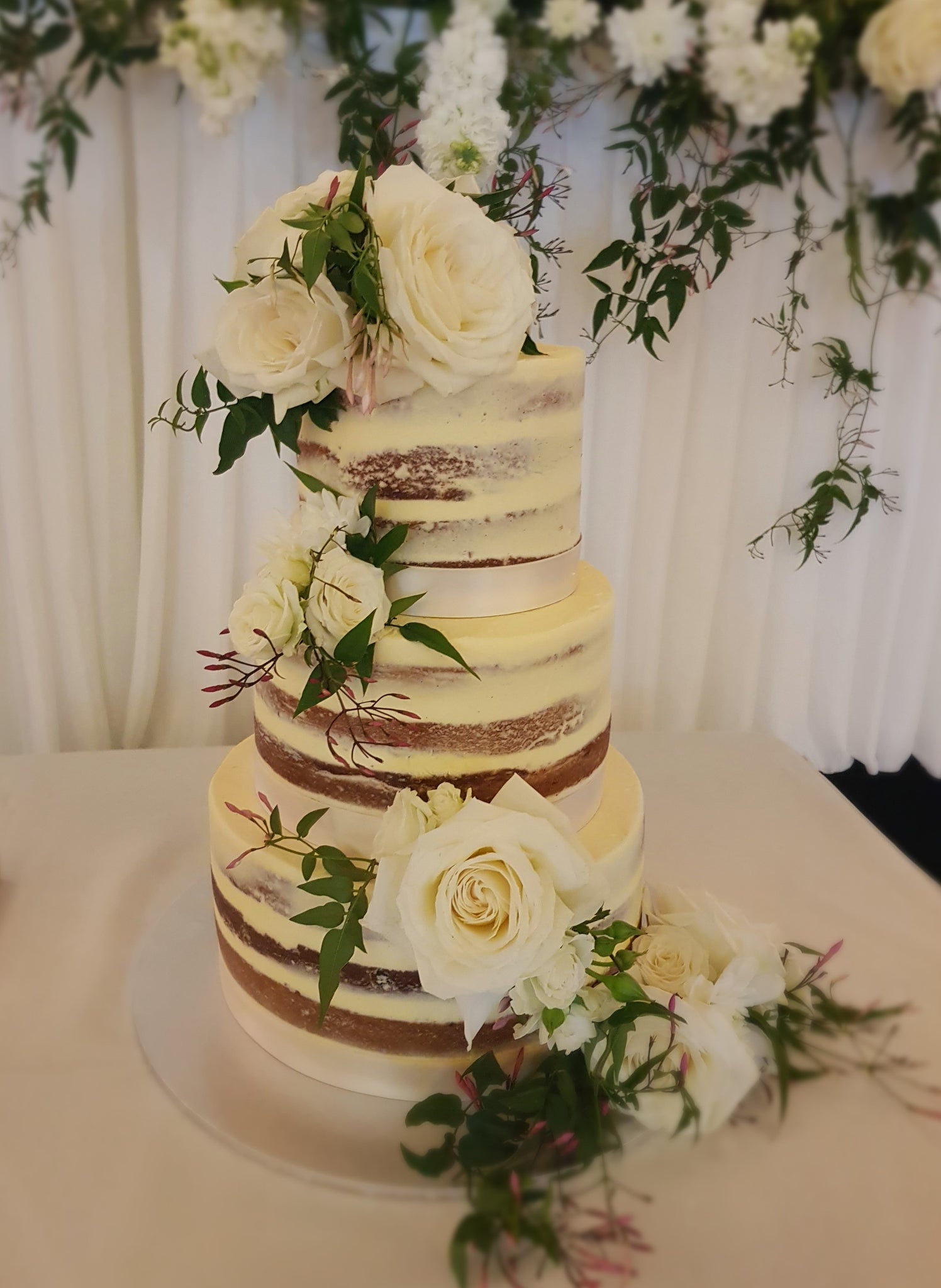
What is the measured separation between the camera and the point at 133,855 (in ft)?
4.06

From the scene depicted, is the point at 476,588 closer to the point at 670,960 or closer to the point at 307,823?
the point at 307,823

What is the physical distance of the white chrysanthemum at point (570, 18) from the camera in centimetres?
58

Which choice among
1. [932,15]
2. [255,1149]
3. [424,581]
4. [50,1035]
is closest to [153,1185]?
[255,1149]

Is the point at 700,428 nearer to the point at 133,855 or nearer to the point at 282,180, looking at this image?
the point at 282,180

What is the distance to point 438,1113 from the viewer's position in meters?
0.80

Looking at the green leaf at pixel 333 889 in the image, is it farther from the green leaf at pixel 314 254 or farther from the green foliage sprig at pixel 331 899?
the green leaf at pixel 314 254

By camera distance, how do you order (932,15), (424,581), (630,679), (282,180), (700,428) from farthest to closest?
(630,679)
(700,428)
(282,180)
(424,581)
(932,15)

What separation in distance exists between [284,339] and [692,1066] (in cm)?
70

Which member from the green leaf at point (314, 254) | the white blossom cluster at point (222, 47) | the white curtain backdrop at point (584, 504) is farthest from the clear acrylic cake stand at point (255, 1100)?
the white blossom cluster at point (222, 47)

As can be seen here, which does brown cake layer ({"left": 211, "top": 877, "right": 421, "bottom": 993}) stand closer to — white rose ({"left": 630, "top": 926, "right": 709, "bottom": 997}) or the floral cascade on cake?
the floral cascade on cake

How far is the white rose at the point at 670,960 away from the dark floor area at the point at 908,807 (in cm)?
54

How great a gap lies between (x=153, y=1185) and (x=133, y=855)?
526 mm

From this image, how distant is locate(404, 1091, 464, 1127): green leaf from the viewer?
2.62ft

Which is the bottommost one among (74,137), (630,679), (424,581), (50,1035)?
(50,1035)
